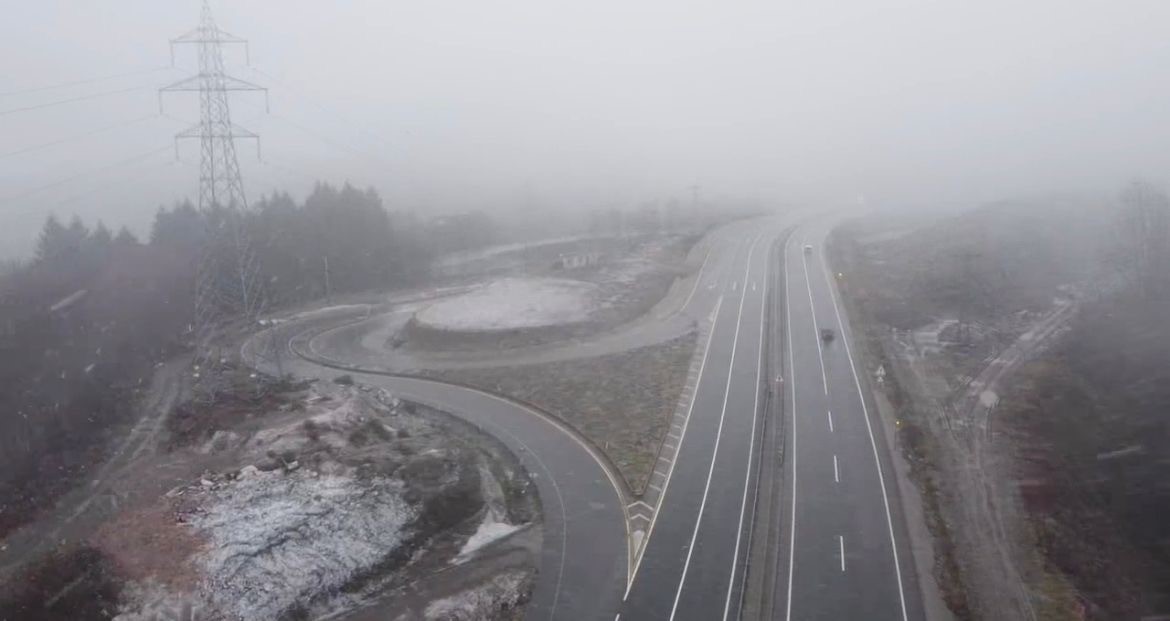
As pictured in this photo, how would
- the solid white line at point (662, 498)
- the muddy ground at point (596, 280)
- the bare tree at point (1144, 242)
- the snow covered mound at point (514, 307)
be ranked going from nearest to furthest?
1. the solid white line at point (662, 498)
2. the muddy ground at point (596, 280)
3. the snow covered mound at point (514, 307)
4. the bare tree at point (1144, 242)

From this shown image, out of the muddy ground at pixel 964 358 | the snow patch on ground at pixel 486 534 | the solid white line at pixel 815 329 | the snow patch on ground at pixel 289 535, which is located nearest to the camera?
the snow patch on ground at pixel 289 535

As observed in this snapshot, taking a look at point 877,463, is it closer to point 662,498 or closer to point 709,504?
point 709,504

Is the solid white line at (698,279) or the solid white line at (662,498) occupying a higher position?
the solid white line at (698,279)

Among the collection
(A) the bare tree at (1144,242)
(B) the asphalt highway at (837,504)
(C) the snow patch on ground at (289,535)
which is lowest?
(B) the asphalt highway at (837,504)

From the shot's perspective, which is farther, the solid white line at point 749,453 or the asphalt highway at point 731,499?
the solid white line at point 749,453

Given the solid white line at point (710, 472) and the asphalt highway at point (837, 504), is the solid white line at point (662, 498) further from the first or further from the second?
the asphalt highway at point (837, 504)

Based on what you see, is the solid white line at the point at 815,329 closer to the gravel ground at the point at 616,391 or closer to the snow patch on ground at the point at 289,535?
the gravel ground at the point at 616,391

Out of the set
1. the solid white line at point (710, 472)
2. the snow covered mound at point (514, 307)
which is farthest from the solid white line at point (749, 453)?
the snow covered mound at point (514, 307)
